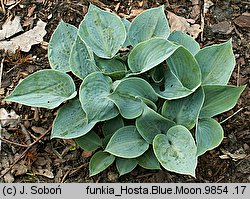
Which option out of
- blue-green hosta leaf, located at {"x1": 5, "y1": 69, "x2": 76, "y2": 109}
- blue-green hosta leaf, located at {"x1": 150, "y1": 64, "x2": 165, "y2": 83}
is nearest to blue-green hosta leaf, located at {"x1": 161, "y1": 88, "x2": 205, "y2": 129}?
blue-green hosta leaf, located at {"x1": 150, "y1": 64, "x2": 165, "y2": 83}

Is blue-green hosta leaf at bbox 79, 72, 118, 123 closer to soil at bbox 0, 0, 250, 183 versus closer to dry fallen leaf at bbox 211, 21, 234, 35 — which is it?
soil at bbox 0, 0, 250, 183

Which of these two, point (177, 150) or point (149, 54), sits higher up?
point (149, 54)

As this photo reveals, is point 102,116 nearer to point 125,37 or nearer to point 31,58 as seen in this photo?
point 125,37

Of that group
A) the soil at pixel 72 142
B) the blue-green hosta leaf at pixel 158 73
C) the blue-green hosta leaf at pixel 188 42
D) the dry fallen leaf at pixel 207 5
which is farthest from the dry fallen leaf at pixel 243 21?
the blue-green hosta leaf at pixel 158 73

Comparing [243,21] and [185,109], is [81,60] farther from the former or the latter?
[243,21]

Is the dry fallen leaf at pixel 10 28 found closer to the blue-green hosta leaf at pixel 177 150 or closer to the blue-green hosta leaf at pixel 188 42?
the blue-green hosta leaf at pixel 188 42

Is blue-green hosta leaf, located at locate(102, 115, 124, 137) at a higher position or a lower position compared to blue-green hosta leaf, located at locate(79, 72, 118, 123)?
lower

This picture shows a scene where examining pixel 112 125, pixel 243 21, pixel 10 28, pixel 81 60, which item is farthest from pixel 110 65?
pixel 243 21
